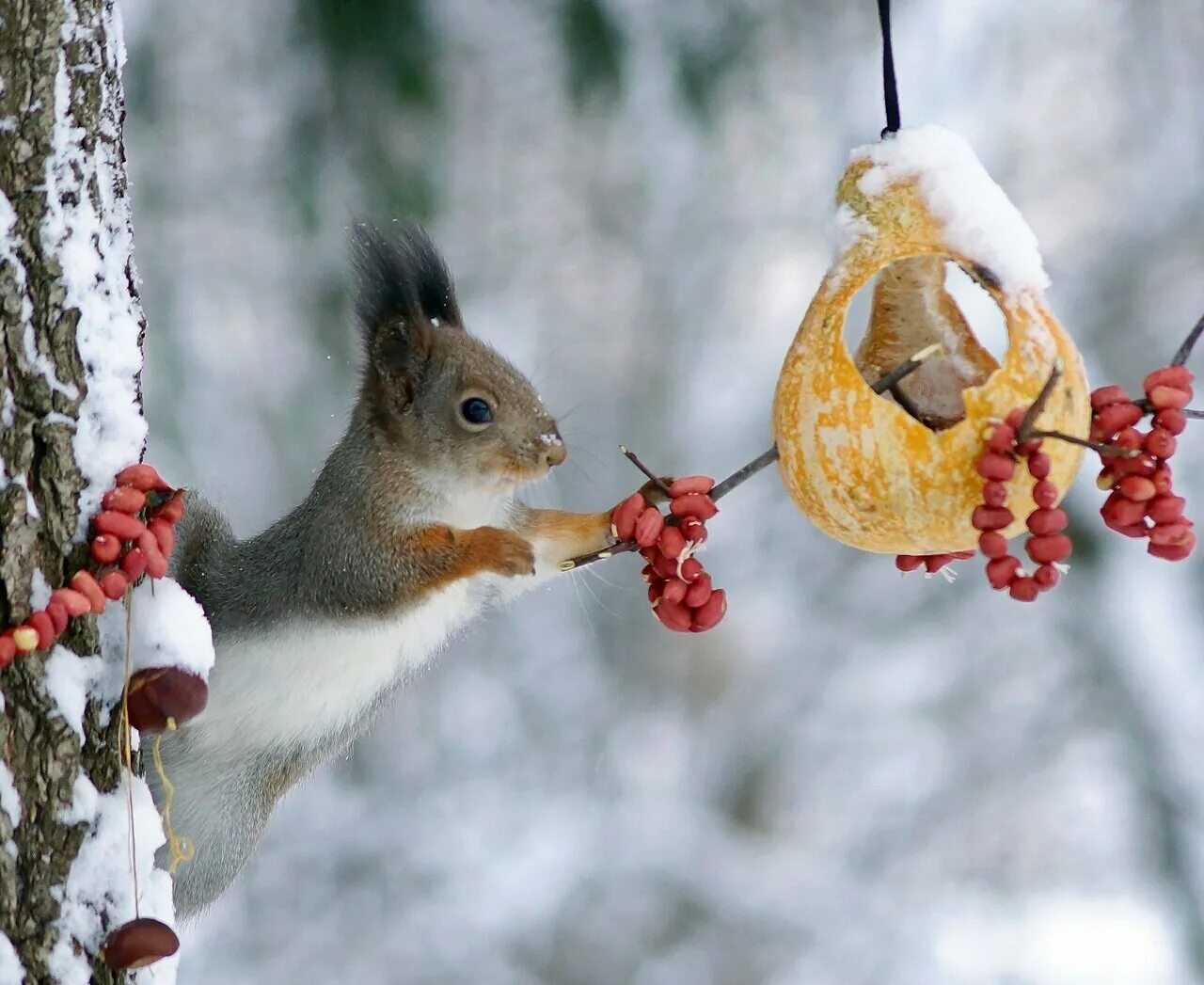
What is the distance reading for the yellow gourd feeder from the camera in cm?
131

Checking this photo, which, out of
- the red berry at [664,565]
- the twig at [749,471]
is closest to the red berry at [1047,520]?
the twig at [749,471]

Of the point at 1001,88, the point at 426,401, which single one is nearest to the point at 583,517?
the point at 426,401

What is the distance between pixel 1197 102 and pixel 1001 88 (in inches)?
19.4

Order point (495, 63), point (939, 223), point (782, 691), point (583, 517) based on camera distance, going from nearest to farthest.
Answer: point (939, 223), point (583, 517), point (495, 63), point (782, 691)

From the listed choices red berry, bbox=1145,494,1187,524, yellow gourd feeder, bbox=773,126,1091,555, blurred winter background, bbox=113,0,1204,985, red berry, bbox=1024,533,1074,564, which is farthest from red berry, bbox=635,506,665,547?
blurred winter background, bbox=113,0,1204,985

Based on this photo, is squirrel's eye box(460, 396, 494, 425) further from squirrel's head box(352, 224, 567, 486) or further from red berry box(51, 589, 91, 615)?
red berry box(51, 589, 91, 615)

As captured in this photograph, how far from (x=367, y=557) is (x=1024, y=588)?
30.4 inches

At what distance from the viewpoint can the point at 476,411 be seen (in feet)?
5.75

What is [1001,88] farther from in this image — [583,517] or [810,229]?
[583,517]

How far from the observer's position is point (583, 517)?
1700 mm

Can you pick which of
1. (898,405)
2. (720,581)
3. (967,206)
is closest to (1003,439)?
(898,405)

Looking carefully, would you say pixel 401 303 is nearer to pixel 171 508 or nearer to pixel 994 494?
pixel 171 508

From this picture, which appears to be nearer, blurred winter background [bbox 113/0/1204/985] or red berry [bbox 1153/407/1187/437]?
red berry [bbox 1153/407/1187/437]

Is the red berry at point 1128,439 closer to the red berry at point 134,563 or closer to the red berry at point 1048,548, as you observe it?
the red berry at point 1048,548
